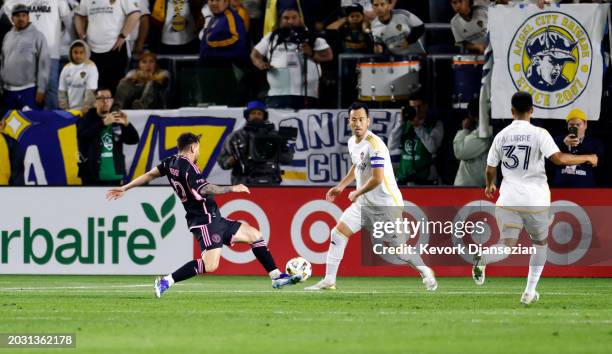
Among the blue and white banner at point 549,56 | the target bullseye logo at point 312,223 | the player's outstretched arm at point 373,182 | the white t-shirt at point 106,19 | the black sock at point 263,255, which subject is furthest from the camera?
the white t-shirt at point 106,19

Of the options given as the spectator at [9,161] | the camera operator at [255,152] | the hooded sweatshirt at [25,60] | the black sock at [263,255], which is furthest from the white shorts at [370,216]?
the hooded sweatshirt at [25,60]

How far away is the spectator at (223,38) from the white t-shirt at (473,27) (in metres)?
3.45

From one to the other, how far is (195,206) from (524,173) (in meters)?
3.56

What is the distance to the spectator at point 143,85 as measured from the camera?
21.3 meters

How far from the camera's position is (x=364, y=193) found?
575 inches

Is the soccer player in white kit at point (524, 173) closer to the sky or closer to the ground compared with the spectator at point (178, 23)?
closer to the ground

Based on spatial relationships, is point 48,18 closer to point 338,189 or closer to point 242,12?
point 242,12

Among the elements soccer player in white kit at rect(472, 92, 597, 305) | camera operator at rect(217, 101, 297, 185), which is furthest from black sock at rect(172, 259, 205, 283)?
camera operator at rect(217, 101, 297, 185)

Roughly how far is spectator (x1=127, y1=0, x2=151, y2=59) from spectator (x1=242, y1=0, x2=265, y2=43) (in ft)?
5.61

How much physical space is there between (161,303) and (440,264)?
614 cm

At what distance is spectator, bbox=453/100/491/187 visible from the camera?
1883cm

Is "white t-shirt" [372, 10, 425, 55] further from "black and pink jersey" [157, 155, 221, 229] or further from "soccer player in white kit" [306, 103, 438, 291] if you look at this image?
"black and pink jersey" [157, 155, 221, 229]

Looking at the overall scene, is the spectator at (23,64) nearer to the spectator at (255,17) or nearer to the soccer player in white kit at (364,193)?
the spectator at (255,17)

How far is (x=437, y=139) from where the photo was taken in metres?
19.7
